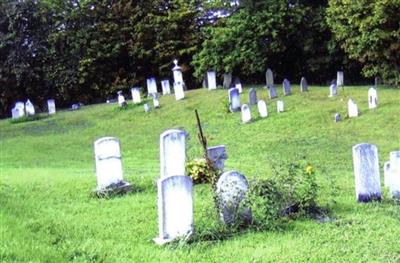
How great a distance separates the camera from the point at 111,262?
6.06 m

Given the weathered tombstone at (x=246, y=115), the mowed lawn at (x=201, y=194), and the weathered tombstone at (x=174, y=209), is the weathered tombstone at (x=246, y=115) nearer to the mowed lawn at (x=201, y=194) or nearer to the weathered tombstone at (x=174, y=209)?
the mowed lawn at (x=201, y=194)

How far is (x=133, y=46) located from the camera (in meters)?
36.6

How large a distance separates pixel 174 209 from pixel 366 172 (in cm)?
314

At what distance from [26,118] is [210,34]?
36.9 feet

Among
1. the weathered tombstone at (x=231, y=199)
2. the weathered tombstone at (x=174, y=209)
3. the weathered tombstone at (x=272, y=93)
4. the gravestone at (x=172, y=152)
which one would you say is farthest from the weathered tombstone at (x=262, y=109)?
the weathered tombstone at (x=174, y=209)

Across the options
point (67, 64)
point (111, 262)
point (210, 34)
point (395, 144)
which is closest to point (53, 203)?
point (111, 262)

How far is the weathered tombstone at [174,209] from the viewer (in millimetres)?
6801

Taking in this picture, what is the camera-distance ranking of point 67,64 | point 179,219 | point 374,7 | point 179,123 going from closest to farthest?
1. point 179,219
2. point 179,123
3. point 374,7
4. point 67,64

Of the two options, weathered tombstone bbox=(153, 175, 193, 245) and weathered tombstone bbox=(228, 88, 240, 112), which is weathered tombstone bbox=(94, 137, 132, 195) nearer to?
weathered tombstone bbox=(153, 175, 193, 245)

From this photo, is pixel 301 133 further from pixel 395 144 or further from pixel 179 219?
pixel 179 219

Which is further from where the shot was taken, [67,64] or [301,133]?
[67,64]

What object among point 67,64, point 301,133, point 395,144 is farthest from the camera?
point 67,64

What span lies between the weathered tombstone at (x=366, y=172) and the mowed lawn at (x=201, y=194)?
0.67ft

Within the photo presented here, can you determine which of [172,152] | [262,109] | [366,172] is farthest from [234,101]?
[366,172]
